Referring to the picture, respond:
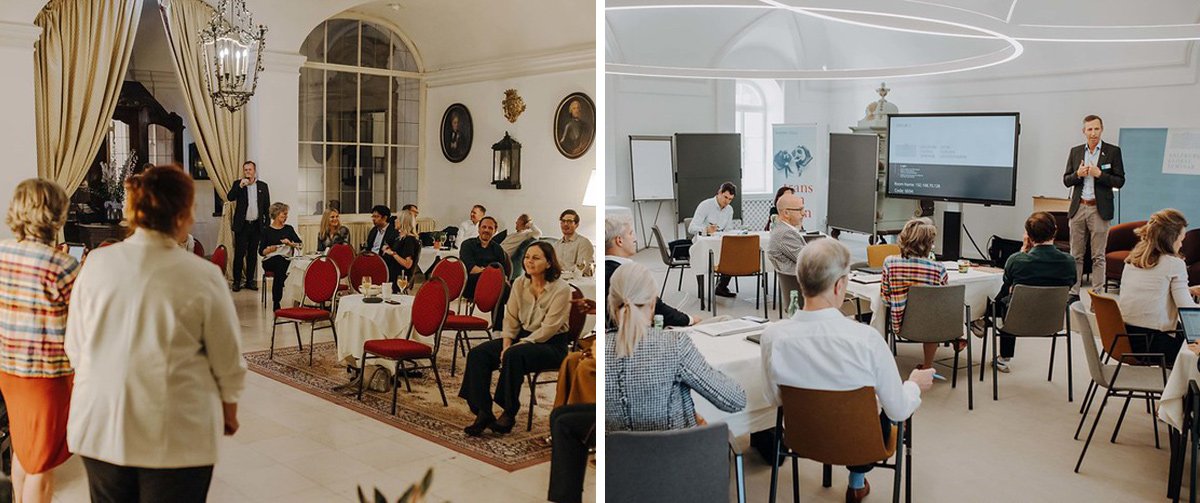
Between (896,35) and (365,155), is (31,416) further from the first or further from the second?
(896,35)

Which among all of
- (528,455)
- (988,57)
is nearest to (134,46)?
(528,455)

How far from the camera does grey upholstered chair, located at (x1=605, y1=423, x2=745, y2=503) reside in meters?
3.02

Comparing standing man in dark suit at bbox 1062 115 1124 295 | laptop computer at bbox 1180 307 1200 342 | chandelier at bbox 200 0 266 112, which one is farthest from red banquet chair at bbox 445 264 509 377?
laptop computer at bbox 1180 307 1200 342

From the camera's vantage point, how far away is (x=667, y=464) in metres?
3.07

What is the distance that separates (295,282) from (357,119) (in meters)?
0.51

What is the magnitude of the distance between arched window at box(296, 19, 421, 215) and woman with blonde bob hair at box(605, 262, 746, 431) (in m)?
0.90

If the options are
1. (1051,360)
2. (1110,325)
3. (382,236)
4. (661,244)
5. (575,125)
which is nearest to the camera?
(382,236)

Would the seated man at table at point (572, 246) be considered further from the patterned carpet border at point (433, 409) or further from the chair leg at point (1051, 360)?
the chair leg at point (1051, 360)

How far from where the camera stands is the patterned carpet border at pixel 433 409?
2.66 meters

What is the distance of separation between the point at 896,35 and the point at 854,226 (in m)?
0.91

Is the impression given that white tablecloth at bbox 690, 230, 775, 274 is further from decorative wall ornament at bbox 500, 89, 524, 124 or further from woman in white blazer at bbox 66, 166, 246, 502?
woman in white blazer at bbox 66, 166, 246, 502

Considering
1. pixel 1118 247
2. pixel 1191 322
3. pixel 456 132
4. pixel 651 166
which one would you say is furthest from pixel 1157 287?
pixel 456 132

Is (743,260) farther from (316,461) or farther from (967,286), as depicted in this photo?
(316,461)

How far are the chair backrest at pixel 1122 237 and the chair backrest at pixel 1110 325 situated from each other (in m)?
0.62
